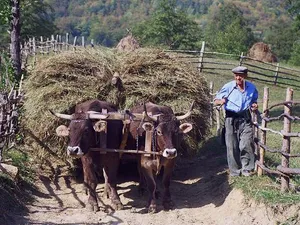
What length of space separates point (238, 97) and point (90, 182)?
96.2 inches

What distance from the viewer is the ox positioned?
24.7 feet

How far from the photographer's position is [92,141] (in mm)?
7809

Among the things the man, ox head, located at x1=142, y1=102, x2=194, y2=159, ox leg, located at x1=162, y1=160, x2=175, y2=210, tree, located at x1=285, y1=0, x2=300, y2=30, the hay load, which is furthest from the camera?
tree, located at x1=285, y1=0, x2=300, y2=30

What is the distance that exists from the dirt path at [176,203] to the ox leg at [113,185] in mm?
116

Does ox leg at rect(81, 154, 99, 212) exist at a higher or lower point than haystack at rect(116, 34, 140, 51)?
lower

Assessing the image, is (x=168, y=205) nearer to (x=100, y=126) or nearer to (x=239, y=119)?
(x=100, y=126)

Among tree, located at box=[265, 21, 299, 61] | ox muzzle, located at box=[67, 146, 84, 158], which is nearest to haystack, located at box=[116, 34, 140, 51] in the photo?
ox muzzle, located at box=[67, 146, 84, 158]

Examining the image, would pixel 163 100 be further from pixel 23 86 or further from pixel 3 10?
pixel 3 10

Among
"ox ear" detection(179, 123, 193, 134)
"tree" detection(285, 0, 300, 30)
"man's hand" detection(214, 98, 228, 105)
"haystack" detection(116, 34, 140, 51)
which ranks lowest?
"ox ear" detection(179, 123, 193, 134)

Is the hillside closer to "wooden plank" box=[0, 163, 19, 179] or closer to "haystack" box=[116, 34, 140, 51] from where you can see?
"haystack" box=[116, 34, 140, 51]

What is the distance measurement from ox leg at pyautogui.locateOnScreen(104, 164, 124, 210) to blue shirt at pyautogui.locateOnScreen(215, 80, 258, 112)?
1.87 metres

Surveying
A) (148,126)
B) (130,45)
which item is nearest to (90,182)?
(148,126)

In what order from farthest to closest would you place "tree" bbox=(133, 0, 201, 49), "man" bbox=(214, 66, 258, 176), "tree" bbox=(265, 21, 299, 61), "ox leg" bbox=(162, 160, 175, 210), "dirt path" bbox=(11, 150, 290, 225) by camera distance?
"tree" bbox=(265, 21, 299, 61) → "tree" bbox=(133, 0, 201, 49) → "man" bbox=(214, 66, 258, 176) → "ox leg" bbox=(162, 160, 175, 210) → "dirt path" bbox=(11, 150, 290, 225)

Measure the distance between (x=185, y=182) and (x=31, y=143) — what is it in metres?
2.65
